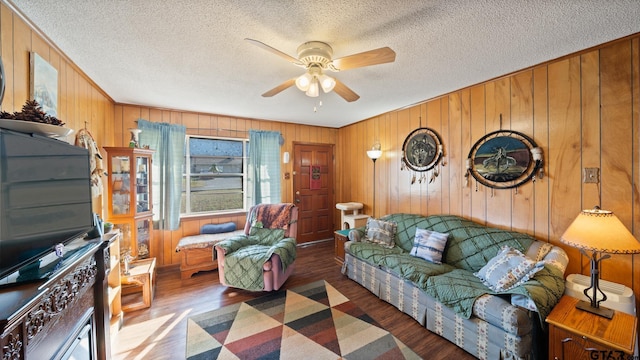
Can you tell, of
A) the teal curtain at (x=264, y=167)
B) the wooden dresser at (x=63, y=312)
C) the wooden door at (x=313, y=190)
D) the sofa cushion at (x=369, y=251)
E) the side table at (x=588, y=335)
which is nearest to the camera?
the wooden dresser at (x=63, y=312)

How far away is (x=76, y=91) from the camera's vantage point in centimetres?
221

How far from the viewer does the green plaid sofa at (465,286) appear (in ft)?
5.42

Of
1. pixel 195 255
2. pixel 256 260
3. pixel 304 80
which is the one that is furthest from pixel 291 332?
pixel 304 80

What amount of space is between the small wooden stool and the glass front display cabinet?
50 centimetres

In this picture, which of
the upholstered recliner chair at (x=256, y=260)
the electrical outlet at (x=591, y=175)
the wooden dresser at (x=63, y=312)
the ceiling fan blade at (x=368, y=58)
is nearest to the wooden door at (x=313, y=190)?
the upholstered recliner chair at (x=256, y=260)

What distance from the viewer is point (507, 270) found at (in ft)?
6.53

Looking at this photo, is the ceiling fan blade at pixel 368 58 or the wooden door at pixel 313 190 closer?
the ceiling fan blade at pixel 368 58

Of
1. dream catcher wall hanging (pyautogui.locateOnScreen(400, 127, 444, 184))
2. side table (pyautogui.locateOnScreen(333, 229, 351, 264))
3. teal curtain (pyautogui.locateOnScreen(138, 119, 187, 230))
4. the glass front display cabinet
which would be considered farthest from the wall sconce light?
the glass front display cabinet

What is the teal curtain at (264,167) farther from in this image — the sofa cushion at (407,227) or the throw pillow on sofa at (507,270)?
the throw pillow on sofa at (507,270)

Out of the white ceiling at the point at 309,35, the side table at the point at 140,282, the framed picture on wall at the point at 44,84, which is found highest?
the white ceiling at the point at 309,35

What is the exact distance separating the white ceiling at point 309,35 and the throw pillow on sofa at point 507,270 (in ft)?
5.79

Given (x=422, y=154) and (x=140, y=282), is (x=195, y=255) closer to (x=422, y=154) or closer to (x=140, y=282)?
(x=140, y=282)

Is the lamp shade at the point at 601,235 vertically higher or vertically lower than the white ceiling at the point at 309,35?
lower

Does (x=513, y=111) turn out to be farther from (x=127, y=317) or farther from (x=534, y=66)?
(x=127, y=317)
